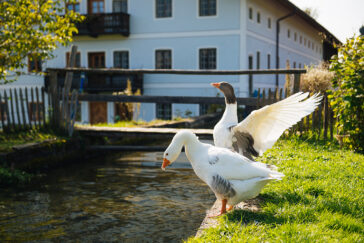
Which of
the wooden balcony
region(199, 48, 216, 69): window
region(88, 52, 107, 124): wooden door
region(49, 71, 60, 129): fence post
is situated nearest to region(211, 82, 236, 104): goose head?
region(49, 71, 60, 129): fence post

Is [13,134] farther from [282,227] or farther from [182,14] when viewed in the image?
[182,14]

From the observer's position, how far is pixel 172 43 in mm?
26875

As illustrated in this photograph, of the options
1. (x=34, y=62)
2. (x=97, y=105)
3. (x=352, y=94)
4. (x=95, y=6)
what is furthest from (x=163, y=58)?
(x=352, y=94)

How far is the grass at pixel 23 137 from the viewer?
926 cm

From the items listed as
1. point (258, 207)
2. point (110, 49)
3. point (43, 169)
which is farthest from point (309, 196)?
point (110, 49)

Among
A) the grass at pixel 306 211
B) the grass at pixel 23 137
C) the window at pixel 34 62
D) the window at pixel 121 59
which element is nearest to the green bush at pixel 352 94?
the grass at pixel 306 211

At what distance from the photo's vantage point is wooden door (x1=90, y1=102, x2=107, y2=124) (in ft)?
94.5

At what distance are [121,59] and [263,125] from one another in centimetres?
2450

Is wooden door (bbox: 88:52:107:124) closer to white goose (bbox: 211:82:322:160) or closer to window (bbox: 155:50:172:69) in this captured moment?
window (bbox: 155:50:172:69)

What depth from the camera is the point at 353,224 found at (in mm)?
3561

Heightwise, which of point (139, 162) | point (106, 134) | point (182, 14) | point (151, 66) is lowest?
point (139, 162)

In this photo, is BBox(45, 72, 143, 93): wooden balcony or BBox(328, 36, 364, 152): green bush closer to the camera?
BBox(328, 36, 364, 152): green bush

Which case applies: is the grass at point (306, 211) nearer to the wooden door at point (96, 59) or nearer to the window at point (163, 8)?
the window at point (163, 8)

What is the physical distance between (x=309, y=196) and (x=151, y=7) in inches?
966
